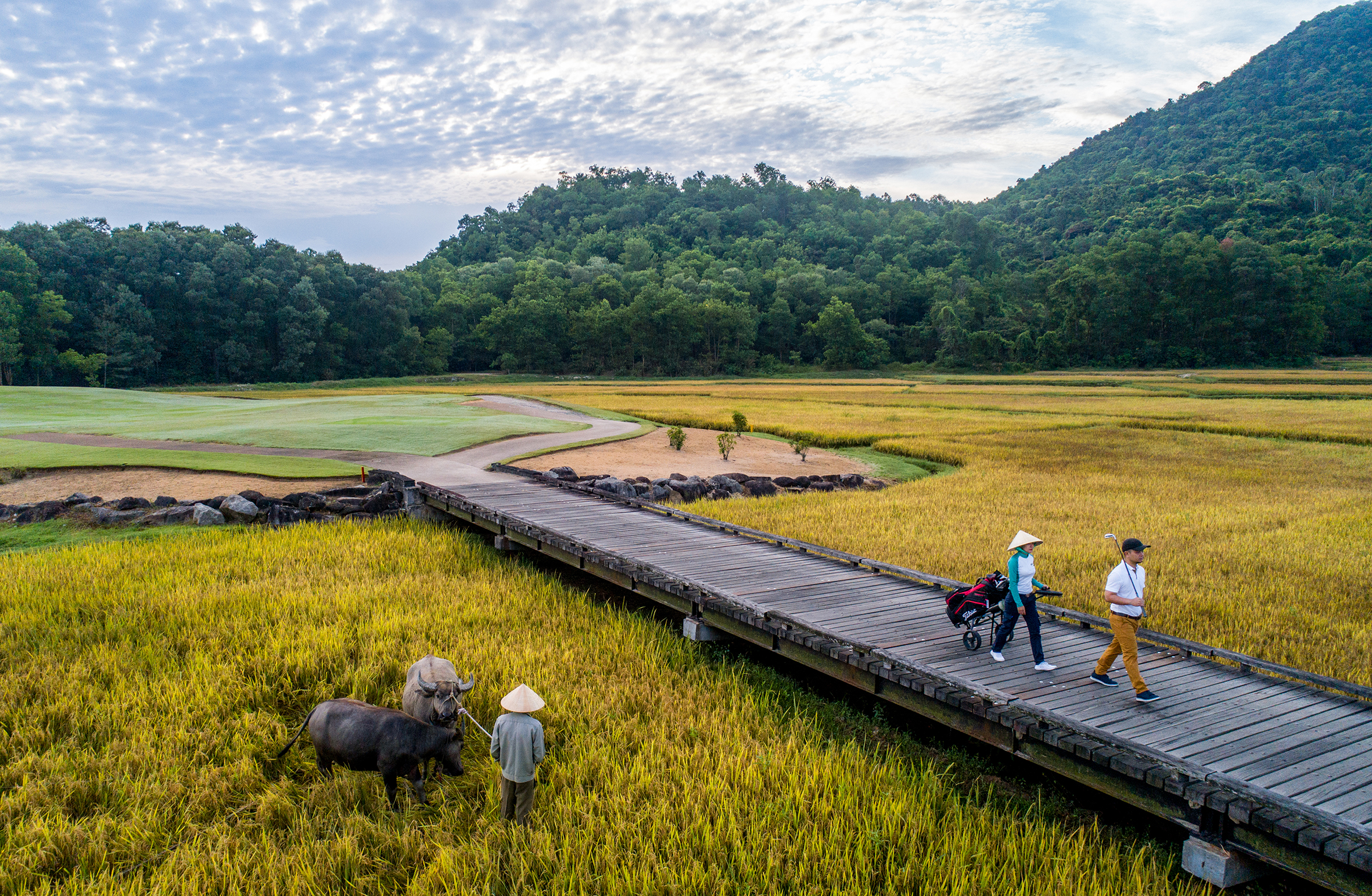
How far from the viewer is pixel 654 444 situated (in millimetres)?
29672

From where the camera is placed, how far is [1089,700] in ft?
22.7

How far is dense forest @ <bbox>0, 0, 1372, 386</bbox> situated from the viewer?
78188mm

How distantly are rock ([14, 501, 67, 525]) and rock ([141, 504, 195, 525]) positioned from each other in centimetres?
196

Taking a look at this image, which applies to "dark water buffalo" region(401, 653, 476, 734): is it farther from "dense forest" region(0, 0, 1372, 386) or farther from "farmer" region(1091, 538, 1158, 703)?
"dense forest" region(0, 0, 1372, 386)

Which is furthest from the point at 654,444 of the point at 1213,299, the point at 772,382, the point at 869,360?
the point at 1213,299

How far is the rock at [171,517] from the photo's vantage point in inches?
614

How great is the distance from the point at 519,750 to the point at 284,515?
40.3 feet

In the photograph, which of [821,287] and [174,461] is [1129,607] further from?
[821,287]

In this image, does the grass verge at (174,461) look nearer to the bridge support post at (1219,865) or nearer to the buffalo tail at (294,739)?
the buffalo tail at (294,739)

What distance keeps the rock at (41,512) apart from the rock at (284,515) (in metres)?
4.15

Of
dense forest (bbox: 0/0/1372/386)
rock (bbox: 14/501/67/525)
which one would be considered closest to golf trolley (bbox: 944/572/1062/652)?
rock (bbox: 14/501/67/525)

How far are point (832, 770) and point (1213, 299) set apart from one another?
333 feet

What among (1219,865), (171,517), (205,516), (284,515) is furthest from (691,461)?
(1219,865)

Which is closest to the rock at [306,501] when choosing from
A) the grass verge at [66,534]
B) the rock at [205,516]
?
the rock at [205,516]
